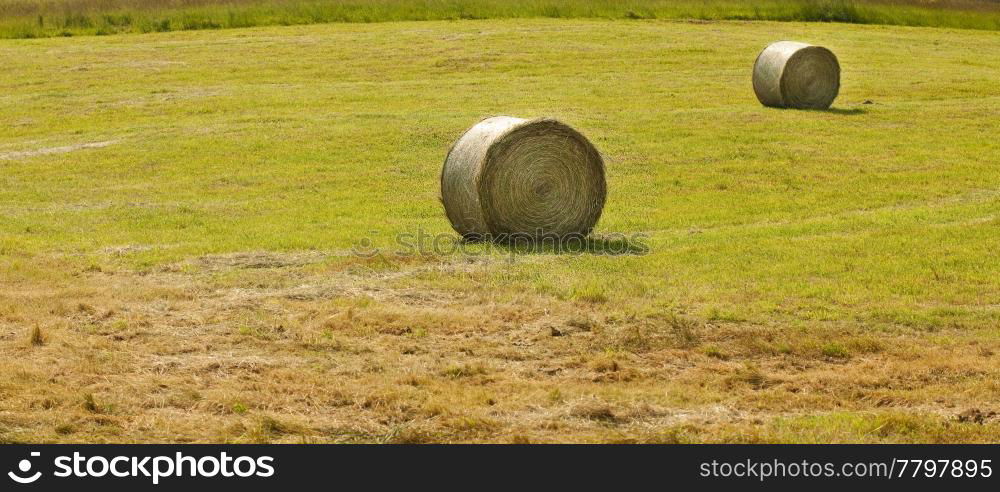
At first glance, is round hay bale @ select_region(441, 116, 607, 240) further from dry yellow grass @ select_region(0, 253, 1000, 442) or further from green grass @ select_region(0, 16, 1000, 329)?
dry yellow grass @ select_region(0, 253, 1000, 442)

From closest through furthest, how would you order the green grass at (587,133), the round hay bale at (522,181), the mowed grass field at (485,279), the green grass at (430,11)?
the mowed grass field at (485,279), the green grass at (587,133), the round hay bale at (522,181), the green grass at (430,11)

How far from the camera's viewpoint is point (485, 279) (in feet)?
49.4

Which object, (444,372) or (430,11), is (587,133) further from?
(430,11)

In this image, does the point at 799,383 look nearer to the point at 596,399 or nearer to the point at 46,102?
the point at 596,399

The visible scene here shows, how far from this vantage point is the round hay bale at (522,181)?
57.0ft

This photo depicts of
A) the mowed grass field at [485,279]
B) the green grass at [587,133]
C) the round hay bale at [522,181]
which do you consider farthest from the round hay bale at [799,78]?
the round hay bale at [522,181]

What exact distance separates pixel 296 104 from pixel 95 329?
21328 mm

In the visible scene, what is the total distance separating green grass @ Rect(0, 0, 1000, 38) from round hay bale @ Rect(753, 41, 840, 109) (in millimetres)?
22513

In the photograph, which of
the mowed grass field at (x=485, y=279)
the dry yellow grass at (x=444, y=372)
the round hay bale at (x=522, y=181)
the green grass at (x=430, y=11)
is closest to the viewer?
the dry yellow grass at (x=444, y=372)

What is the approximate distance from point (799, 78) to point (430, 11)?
83.0 feet

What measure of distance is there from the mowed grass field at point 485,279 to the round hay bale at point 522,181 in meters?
0.99

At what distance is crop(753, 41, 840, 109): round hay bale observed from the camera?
32.4m

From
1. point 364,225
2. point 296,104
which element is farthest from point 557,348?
point 296,104

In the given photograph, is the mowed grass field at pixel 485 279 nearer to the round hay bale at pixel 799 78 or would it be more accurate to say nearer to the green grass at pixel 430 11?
the round hay bale at pixel 799 78
